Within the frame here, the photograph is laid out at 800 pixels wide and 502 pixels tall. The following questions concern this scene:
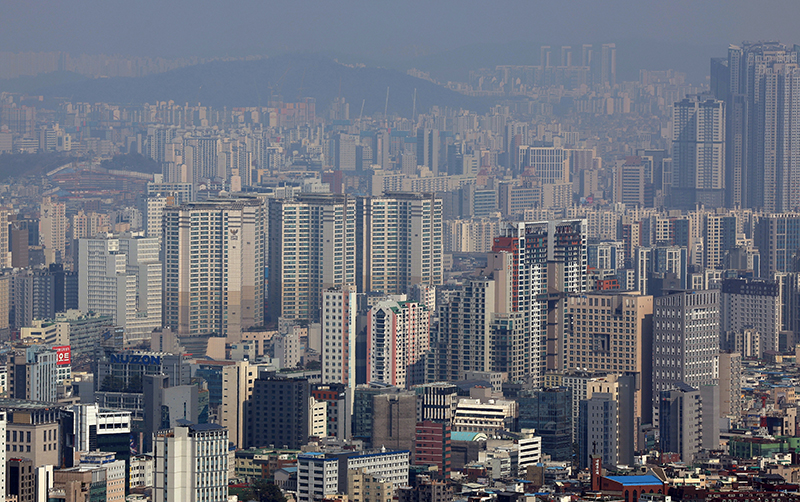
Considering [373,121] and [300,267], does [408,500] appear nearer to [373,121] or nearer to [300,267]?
[300,267]

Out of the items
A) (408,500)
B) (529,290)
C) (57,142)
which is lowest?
(408,500)

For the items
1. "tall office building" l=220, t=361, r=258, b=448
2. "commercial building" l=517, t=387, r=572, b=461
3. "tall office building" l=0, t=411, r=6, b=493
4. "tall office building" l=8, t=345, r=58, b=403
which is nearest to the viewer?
"tall office building" l=0, t=411, r=6, b=493

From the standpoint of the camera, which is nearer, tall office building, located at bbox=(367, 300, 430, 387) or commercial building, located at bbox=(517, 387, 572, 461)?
commercial building, located at bbox=(517, 387, 572, 461)

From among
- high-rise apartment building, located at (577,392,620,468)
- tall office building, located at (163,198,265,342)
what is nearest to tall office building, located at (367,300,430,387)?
high-rise apartment building, located at (577,392,620,468)

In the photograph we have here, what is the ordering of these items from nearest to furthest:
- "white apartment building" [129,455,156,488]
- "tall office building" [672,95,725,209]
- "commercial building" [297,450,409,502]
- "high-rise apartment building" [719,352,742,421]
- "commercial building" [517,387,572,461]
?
"white apartment building" [129,455,156,488]
"commercial building" [297,450,409,502]
"commercial building" [517,387,572,461]
"high-rise apartment building" [719,352,742,421]
"tall office building" [672,95,725,209]

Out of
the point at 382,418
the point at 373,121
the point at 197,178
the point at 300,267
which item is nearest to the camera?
the point at 382,418

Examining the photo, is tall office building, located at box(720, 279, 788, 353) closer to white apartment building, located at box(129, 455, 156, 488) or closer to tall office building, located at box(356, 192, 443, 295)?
tall office building, located at box(356, 192, 443, 295)

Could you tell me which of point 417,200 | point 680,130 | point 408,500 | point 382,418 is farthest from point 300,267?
point 680,130
